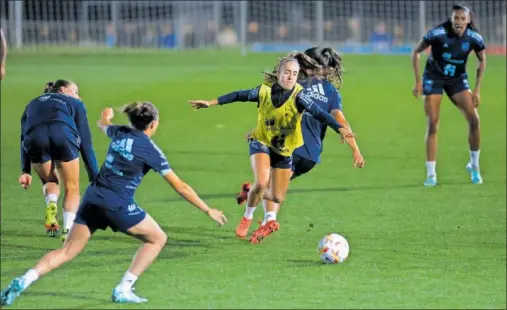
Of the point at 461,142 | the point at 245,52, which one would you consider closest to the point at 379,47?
the point at 245,52

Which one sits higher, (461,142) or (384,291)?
(384,291)

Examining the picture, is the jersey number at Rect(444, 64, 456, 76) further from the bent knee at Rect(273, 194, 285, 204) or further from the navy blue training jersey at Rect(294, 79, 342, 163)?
the bent knee at Rect(273, 194, 285, 204)

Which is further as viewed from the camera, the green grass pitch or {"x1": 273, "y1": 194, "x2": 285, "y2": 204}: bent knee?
{"x1": 273, "y1": 194, "x2": 285, "y2": 204}: bent knee

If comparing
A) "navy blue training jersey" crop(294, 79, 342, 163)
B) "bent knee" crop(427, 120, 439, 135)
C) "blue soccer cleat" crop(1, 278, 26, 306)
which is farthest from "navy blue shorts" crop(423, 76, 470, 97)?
"blue soccer cleat" crop(1, 278, 26, 306)

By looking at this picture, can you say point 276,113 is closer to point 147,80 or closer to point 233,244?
point 233,244

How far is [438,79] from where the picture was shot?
17422 millimetres

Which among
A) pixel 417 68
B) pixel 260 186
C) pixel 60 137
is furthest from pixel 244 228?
pixel 417 68

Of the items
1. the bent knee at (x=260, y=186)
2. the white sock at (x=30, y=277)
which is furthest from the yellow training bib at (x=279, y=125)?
the white sock at (x=30, y=277)

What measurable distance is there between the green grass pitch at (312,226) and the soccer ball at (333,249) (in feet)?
0.34

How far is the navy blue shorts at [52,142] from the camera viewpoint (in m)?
13.4

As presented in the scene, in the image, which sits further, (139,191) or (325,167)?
(325,167)

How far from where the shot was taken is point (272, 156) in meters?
13.1

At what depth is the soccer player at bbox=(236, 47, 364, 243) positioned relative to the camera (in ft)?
43.8

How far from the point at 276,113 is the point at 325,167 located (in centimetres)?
860
